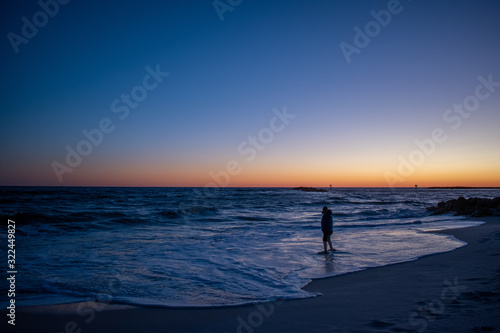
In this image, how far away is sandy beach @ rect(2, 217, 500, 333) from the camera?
13.4 feet

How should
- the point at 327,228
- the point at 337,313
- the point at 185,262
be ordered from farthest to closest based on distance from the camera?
the point at 327,228 < the point at 185,262 < the point at 337,313

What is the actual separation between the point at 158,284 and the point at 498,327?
6.27 metres

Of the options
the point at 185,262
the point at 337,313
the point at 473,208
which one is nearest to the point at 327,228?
the point at 185,262

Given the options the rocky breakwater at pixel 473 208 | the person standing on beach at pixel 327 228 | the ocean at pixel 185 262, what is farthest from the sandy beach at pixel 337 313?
the rocky breakwater at pixel 473 208

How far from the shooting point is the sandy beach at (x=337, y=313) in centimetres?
408

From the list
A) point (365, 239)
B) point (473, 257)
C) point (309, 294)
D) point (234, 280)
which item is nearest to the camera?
point (309, 294)

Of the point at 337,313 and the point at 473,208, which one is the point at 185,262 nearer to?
the point at 337,313

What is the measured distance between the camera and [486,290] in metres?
5.10

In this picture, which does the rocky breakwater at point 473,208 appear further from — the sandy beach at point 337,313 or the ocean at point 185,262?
the sandy beach at point 337,313

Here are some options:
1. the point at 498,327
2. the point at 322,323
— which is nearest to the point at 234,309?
the point at 322,323

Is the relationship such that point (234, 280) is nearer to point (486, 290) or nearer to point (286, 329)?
point (286, 329)

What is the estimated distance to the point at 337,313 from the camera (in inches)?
185

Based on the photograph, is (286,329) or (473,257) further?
(473,257)

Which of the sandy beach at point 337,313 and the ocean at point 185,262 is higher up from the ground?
the sandy beach at point 337,313
